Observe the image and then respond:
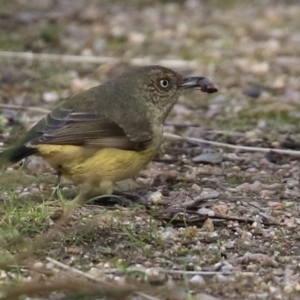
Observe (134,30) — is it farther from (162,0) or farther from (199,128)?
(199,128)

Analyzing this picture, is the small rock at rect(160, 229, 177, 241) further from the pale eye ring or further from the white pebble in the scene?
the pale eye ring

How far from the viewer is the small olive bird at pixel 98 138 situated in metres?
6.09

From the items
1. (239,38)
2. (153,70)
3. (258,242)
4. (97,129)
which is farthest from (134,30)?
(258,242)

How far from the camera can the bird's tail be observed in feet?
19.3

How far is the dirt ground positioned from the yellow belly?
18 centimetres

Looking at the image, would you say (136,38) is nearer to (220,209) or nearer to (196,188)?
(196,188)

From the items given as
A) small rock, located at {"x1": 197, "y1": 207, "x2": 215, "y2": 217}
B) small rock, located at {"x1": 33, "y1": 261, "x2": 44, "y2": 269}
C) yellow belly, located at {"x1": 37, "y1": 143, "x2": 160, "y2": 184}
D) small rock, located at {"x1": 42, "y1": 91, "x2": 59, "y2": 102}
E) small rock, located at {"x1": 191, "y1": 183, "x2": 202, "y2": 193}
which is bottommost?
small rock, located at {"x1": 191, "y1": 183, "x2": 202, "y2": 193}

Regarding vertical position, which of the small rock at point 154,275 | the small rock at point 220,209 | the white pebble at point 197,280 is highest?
the small rock at point 154,275

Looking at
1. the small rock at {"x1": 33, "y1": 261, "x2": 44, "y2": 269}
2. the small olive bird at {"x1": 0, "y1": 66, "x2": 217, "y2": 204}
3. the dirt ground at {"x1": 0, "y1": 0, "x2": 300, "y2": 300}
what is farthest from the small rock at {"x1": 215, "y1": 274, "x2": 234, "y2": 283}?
the small olive bird at {"x1": 0, "y1": 66, "x2": 217, "y2": 204}

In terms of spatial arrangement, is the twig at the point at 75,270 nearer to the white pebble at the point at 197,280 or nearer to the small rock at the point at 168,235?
the white pebble at the point at 197,280

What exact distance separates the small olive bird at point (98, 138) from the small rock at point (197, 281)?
3.75 ft

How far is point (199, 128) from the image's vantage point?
850 cm

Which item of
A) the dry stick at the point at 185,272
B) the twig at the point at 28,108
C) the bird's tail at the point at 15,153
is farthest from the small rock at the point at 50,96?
the dry stick at the point at 185,272

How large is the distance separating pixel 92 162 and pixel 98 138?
19 cm
